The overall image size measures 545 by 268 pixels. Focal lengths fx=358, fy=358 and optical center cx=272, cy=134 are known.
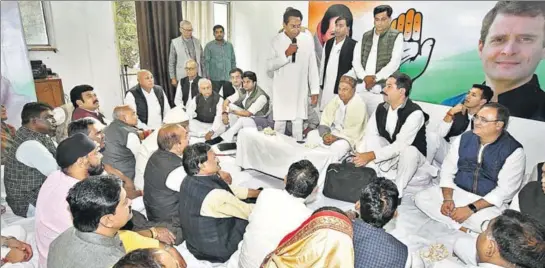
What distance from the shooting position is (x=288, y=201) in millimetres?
1618

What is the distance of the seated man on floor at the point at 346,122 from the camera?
335cm

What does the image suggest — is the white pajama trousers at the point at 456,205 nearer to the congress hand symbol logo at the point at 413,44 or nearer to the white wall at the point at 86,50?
the congress hand symbol logo at the point at 413,44

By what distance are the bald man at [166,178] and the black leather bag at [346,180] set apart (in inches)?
51.3

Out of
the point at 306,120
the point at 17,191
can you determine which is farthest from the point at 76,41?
the point at 306,120

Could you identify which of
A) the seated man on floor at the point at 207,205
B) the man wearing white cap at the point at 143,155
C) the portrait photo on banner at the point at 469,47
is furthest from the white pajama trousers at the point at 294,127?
the seated man on floor at the point at 207,205

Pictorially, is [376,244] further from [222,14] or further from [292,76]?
[222,14]

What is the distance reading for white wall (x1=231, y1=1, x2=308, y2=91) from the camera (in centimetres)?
538

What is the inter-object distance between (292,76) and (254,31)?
60.7 inches

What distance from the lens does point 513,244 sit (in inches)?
53.1

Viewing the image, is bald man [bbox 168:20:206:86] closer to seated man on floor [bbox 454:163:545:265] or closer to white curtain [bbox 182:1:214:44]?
white curtain [bbox 182:1:214:44]

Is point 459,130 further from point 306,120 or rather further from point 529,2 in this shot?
point 306,120

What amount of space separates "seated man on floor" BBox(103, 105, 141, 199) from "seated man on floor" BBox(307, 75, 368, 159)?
156cm

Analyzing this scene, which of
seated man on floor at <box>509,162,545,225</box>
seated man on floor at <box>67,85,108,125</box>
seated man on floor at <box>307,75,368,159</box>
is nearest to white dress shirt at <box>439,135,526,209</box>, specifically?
seated man on floor at <box>509,162,545,225</box>

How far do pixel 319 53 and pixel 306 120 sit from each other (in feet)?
3.17
